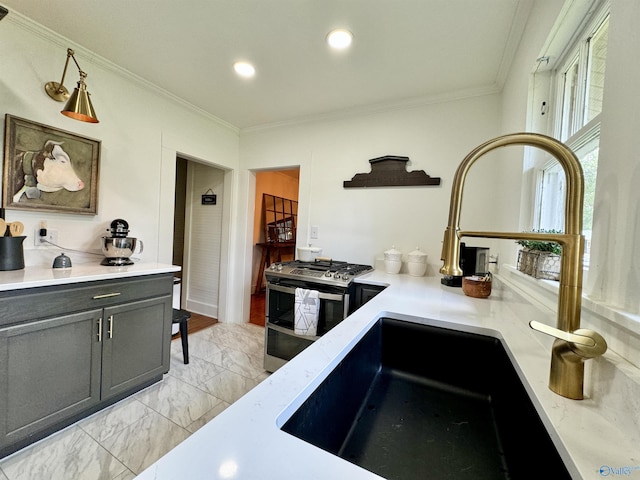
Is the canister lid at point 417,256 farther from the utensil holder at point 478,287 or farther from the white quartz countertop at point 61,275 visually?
the white quartz countertop at point 61,275

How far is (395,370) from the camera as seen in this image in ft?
3.47

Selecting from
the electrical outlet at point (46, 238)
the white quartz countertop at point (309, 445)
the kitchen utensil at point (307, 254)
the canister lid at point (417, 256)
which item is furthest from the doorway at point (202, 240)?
the white quartz countertop at point (309, 445)

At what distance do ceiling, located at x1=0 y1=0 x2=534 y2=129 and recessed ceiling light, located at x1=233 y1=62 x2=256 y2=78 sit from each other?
0.17 ft

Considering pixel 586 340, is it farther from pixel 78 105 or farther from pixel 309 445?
pixel 78 105

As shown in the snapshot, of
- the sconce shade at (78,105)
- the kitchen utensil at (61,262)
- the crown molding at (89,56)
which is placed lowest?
the kitchen utensil at (61,262)

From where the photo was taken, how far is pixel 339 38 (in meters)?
1.73

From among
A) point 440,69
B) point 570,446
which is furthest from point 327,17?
point 570,446

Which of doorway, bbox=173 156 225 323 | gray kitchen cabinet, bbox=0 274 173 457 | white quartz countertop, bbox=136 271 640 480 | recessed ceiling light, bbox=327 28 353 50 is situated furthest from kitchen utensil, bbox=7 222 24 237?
recessed ceiling light, bbox=327 28 353 50

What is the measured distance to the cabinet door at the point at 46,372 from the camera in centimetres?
129

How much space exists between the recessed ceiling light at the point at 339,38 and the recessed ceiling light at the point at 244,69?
69cm

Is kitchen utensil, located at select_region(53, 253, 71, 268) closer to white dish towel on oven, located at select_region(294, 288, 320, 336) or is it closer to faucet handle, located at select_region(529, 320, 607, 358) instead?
white dish towel on oven, located at select_region(294, 288, 320, 336)

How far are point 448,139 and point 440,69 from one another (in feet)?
1.88

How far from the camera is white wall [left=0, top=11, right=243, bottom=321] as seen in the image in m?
1.71

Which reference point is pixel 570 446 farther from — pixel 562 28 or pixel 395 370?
pixel 562 28
